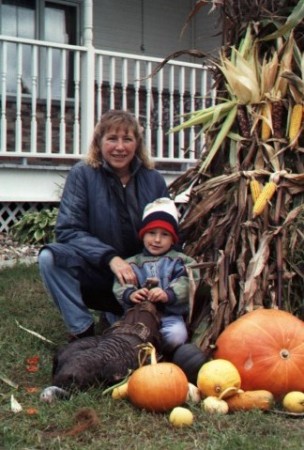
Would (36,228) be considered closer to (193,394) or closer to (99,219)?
(99,219)

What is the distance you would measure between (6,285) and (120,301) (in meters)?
2.40

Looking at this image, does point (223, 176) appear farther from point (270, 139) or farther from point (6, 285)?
point (6, 285)

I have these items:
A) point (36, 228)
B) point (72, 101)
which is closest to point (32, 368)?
point (36, 228)

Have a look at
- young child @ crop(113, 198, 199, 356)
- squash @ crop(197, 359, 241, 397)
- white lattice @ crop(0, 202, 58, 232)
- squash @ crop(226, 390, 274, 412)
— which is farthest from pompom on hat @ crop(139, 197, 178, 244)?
white lattice @ crop(0, 202, 58, 232)

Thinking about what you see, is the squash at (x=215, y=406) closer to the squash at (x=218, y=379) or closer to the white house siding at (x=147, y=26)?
the squash at (x=218, y=379)

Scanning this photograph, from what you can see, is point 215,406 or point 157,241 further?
point 157,241

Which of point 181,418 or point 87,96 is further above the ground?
point 87,96

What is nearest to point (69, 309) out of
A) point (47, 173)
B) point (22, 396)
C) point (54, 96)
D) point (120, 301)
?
point (120, 301)

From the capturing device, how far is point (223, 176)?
468 centimetres

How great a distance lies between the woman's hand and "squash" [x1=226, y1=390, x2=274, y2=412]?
103cm

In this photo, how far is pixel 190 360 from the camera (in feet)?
13.2

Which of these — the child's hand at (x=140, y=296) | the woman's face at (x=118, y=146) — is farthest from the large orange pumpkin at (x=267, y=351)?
the woman's face at (x=118, y=146)

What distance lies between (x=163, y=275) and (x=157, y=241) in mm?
203

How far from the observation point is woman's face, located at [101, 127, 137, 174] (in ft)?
15.7
